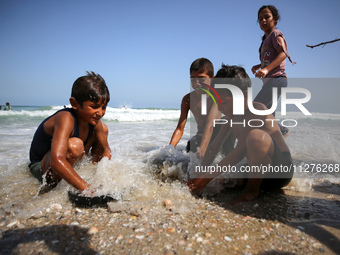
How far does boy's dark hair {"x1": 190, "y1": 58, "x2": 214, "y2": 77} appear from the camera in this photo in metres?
3.16

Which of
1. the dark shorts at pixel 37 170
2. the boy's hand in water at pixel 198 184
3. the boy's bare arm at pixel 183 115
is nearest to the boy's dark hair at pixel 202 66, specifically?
the boy's bare arm at pixel 183 115

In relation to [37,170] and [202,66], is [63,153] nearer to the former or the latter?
[37,170]

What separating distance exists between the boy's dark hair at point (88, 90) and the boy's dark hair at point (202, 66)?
149 centimetres

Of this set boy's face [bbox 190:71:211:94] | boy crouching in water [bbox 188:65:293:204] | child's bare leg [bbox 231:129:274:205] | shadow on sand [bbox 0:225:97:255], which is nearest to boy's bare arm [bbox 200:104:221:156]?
boy's face [bbox 190:71:211:94]

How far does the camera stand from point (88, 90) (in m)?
2.14

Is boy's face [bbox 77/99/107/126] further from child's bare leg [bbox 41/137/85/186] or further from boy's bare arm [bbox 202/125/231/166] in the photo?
boy's bare arm [bbox 202/125/231/166]

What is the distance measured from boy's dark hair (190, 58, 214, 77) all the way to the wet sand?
1948 millimetres

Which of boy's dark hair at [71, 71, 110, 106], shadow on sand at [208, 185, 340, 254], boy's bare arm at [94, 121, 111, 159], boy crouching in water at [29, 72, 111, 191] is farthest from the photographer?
boy's bare arm at [94, 121, 111, 159]

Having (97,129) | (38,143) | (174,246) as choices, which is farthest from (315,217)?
(38,143)

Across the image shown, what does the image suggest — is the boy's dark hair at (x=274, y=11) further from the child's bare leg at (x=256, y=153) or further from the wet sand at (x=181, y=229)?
the wet sand at (x=181, y=229)

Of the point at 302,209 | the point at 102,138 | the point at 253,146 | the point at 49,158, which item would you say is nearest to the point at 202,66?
the point at 253,146

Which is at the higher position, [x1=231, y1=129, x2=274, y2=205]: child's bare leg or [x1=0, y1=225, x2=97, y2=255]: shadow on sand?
[x1=231, y1=129, x2=274, y2=205]: child's bare leg

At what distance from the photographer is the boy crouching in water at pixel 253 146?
1938 millimetres

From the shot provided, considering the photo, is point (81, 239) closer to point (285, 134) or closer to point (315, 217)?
point (315, 217)
